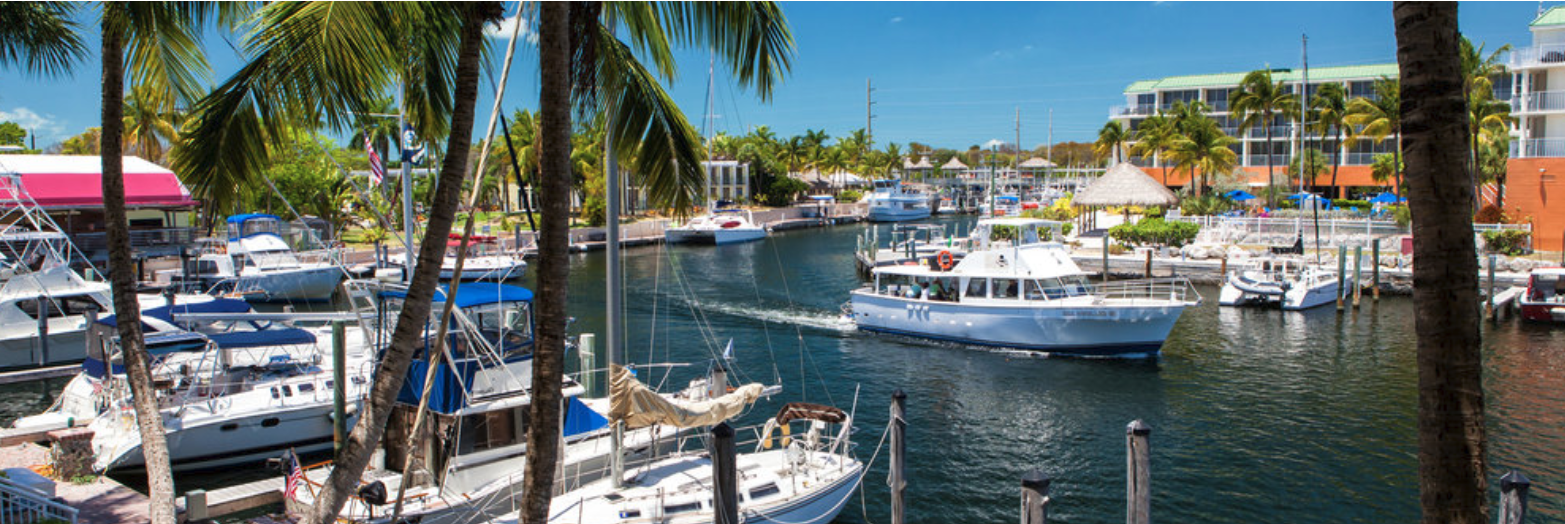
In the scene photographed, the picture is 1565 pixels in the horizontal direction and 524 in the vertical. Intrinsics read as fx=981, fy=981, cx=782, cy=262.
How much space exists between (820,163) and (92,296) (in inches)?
3913

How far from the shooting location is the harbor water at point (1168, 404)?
61.5 feet

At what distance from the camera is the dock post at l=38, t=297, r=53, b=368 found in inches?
1107

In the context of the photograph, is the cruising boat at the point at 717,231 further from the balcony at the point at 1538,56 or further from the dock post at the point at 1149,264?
the balcony at the point at 1538,56

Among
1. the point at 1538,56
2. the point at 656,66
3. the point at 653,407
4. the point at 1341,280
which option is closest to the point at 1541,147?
the point at 1538,56

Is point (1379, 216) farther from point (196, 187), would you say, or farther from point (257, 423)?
point (196, 187)

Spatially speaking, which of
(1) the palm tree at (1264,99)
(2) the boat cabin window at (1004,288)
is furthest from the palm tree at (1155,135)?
(2) the boat cabin window at (1004,288)

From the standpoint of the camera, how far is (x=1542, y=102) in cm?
4906

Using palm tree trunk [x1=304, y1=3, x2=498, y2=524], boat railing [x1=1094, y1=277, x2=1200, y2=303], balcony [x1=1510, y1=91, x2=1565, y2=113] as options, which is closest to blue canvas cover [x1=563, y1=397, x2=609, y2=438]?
palm tree trunk [x1=304, y1=3, x2=498, y2=524]

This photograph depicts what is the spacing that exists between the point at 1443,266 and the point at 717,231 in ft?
243

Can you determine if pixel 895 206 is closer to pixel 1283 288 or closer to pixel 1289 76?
pixel 1289 76

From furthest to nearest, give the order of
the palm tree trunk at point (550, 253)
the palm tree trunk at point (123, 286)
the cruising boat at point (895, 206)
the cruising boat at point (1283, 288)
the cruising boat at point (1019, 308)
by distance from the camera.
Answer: the cruising boat at point (895, 206), the cruising boat at point (1283, 288), the cruising boat at point (1019, 308), the palm tree trunk at point (123, 286), the palm tree trunk at point (550, 253)

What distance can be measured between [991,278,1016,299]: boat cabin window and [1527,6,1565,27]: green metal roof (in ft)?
118

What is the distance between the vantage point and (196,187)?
25.3 feet

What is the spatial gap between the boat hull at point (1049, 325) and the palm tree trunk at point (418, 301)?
1038 inches
